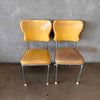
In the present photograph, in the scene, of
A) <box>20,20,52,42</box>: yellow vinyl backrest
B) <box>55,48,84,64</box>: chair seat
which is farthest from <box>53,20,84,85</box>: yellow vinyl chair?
<box>20,20,52,42</box>: yellow vinyl backrest

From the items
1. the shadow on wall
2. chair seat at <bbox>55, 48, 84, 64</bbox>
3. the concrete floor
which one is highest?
the shadow on wall

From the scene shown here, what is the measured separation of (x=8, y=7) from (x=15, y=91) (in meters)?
1.37

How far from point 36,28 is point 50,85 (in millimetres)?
987

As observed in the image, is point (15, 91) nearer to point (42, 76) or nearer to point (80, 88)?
point (42, 76)

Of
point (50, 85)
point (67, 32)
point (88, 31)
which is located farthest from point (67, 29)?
point (50, 85)

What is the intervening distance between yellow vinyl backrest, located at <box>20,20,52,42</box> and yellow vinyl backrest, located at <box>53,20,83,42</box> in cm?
13

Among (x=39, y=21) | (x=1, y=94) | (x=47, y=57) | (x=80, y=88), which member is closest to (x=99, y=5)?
(x=39, y=21)

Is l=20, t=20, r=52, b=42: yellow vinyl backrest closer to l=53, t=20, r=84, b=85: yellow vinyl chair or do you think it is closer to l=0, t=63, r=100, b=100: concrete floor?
l=53, t=20, r=84, b=85: yellow vinyl chair

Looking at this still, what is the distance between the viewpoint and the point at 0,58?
216 centimetres

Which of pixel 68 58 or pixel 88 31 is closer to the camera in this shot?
pixel 68 58

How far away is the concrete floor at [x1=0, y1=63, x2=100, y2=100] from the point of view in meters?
1.52

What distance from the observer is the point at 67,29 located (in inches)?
70.1

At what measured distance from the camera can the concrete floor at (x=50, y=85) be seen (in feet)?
5.00

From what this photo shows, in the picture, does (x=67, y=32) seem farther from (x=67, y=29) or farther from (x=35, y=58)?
(x=35, y=58)
